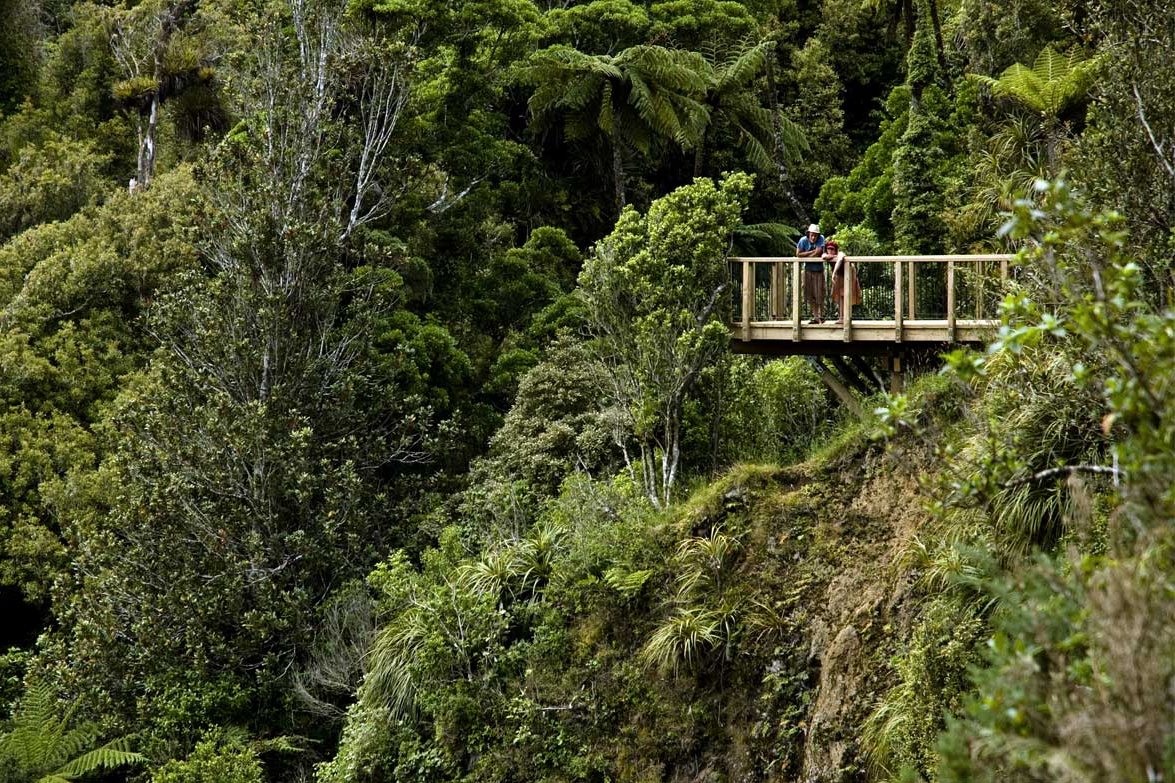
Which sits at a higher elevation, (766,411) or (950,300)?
(950,300)

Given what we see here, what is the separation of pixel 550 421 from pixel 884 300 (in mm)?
5178

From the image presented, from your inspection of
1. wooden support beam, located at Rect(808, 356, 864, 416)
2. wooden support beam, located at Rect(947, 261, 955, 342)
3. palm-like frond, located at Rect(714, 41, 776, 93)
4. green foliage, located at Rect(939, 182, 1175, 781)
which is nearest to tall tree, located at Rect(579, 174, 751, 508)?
wooden support beam, located at Rect(808, 356, 864, 416)

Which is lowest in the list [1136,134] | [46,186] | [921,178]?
[921,178]

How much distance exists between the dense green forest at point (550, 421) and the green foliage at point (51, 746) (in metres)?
0.08

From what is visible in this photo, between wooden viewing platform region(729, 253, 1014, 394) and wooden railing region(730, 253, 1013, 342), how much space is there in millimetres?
11

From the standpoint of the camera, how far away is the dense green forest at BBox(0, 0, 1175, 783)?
8227 millimetres

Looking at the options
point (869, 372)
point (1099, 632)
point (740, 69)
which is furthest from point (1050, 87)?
point (1099, 632)

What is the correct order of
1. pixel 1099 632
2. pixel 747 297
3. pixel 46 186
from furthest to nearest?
pixel 46 186, pixel 747 297, pixel 1099 632

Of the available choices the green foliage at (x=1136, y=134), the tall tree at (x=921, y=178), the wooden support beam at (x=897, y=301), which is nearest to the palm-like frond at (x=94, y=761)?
the wooden support beam at (x=897, y=301)

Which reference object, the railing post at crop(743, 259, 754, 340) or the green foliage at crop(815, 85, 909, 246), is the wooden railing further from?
the green foliage at crop(815, 85, 909, 246)

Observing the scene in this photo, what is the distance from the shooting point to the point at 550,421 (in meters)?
17.0

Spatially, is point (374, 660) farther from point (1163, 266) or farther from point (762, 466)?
point (1163, 266)

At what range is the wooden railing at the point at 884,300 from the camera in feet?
43.1

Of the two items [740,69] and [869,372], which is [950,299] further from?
[740,69]
